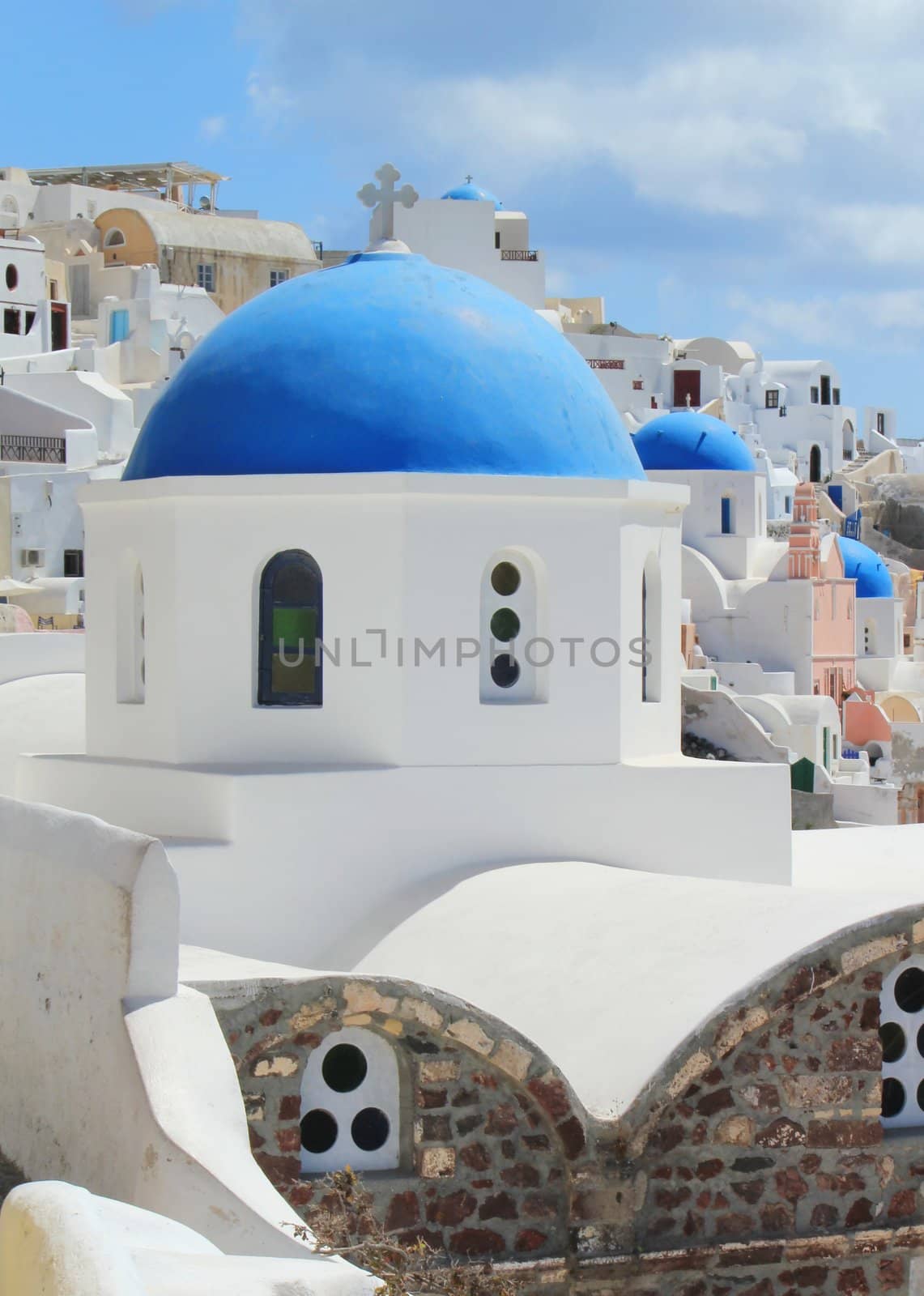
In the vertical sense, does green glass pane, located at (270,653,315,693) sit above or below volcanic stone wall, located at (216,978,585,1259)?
above

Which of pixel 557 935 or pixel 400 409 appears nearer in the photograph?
pixel 557 935

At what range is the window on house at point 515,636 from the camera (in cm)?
945

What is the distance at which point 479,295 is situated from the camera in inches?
392

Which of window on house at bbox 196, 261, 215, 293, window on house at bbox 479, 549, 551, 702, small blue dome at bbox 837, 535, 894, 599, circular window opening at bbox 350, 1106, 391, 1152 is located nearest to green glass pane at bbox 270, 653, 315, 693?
window on house at bbox 479, 549, 551, 702

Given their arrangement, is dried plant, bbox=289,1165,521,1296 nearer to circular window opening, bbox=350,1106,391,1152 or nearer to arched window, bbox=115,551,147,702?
circular window opening, bbox=350,1106,391,1152

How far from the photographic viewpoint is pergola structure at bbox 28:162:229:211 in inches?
2117

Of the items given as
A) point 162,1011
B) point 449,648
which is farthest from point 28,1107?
point 449,648

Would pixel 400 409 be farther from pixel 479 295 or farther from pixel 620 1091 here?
pixel 620 1091

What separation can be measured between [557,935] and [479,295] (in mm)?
3404

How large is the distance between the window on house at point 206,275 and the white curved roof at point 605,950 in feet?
124

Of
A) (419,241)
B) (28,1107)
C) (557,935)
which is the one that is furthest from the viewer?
(419,241)

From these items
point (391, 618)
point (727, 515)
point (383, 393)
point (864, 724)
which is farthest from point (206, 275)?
point (391, 618)

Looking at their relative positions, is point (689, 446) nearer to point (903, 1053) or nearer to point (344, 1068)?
point (903, 1053)

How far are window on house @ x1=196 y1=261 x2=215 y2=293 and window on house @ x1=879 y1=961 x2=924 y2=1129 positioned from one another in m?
39.2
